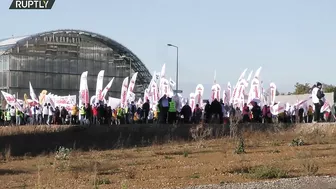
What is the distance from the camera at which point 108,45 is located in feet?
374

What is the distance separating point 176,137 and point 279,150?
23.2 ft

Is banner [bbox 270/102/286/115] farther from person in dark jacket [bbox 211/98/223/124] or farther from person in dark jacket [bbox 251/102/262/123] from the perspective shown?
person in dark jacket [bbox 211/98/223/124]

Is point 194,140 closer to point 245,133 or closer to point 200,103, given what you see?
point 245,133

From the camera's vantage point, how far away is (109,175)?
749 inches

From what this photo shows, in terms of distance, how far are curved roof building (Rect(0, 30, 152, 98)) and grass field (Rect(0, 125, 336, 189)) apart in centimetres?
7602

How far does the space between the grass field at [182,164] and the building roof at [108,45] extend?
7548 cm

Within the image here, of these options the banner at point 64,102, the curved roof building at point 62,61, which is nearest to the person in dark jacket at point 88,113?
the banner at point 64,102

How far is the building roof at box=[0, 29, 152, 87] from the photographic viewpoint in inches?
4067

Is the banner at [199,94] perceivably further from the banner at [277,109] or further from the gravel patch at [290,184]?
the gravel patch at [290,184]

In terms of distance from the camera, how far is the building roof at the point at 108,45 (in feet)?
339

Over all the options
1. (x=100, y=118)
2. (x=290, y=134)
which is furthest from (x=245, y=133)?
(x=100, y=118)

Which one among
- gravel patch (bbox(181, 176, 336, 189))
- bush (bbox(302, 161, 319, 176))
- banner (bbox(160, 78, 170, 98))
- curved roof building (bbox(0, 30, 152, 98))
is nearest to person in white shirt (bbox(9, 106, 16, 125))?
banner (bbox(160, 78, 170, 98))

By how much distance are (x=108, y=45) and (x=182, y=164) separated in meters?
93.5

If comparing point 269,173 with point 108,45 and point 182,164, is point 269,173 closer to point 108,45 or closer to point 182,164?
point 182,164
